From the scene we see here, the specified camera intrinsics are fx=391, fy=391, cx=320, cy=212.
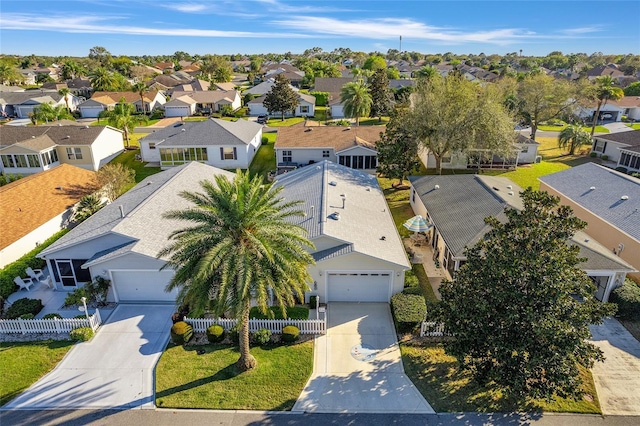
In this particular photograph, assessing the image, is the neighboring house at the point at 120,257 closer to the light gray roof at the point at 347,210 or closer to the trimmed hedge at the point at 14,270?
the trimmed hedge at the point at 14,270

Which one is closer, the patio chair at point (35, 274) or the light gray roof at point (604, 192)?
the patio chair at point (35, 274)

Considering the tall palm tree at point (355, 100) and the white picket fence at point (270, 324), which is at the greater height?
the tall palm tree at point (355, 100)

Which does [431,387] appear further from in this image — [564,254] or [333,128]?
[333,128]

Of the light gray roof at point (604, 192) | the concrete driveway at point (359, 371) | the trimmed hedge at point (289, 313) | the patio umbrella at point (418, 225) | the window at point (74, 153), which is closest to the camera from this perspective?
the concrete driveway at point (359, 371)

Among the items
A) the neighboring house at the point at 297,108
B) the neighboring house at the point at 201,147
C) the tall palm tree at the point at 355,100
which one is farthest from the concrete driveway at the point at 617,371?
the neighboring house at the point at 297,108

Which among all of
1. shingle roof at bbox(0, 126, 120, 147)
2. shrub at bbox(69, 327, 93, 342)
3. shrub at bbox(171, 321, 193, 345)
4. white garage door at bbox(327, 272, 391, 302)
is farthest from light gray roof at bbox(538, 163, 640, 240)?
shingle roof at bbox(0, 126, 120, 147)

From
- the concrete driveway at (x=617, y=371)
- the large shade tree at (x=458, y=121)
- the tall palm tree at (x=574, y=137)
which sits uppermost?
the large shade tree at (x=458, y=121)

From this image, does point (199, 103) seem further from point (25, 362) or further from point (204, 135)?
point (25, 362)
